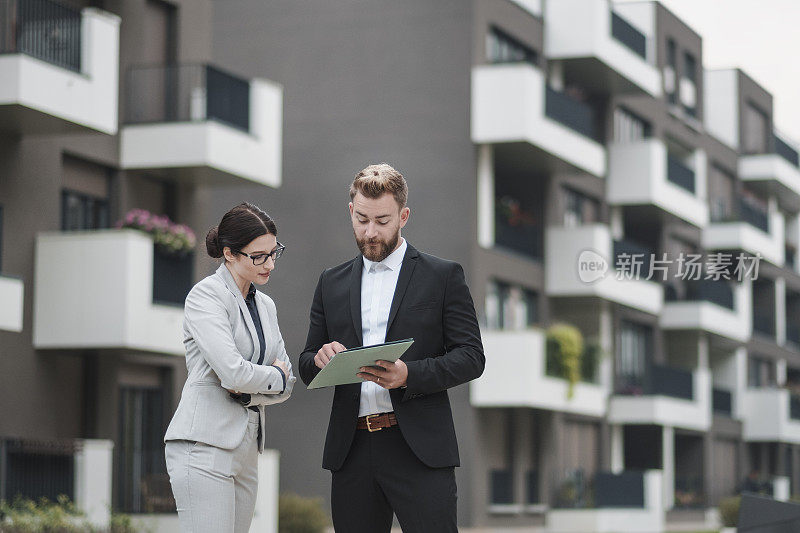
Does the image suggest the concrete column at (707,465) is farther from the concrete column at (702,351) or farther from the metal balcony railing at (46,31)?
the metal balcony railing at (46,31)

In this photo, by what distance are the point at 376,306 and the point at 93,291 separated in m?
15.4

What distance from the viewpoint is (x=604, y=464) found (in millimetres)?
37625

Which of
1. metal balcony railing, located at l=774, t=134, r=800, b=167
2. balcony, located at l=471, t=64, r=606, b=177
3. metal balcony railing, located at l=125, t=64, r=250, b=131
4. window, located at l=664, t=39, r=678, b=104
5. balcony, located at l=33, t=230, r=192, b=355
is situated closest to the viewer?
balcony, located at l=33, t=230, r=192, b=355

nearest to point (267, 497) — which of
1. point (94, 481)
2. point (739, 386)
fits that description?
point (94, 481)

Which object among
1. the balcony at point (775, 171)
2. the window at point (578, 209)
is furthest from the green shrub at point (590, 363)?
the balcony at point (775, 171)

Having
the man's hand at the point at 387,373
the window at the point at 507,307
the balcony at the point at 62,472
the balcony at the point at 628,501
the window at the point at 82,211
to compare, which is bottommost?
the balcony at the point at 628,501

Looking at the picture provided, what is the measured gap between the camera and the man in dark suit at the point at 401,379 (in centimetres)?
618

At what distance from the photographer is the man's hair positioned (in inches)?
242

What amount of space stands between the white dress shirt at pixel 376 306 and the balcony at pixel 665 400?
3235 centimetres

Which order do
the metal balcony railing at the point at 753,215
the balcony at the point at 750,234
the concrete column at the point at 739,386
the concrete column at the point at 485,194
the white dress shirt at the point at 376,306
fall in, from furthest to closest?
the concrete column at the point at 739,386 < the metal balcony railing at the point at 753,215 < the balcony at the point at 750,234 < the concrete column at the point at 485,194 < the white dress shirt at the point at 376,306

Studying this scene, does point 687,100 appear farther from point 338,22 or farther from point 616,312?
point 338,22

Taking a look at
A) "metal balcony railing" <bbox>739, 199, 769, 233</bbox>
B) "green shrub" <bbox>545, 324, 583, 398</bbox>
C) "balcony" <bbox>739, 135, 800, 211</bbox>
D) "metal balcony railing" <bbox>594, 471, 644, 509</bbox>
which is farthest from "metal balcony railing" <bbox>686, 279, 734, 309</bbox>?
"green shrub" <bbox>545, 324, 583, 398</bbox>

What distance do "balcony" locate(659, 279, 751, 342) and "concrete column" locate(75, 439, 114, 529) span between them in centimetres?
2634

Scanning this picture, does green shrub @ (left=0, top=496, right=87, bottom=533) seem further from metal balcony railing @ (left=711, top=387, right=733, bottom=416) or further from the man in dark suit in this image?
metal balcony railing @ (left=711, top=387, right=733, bottom=416)
